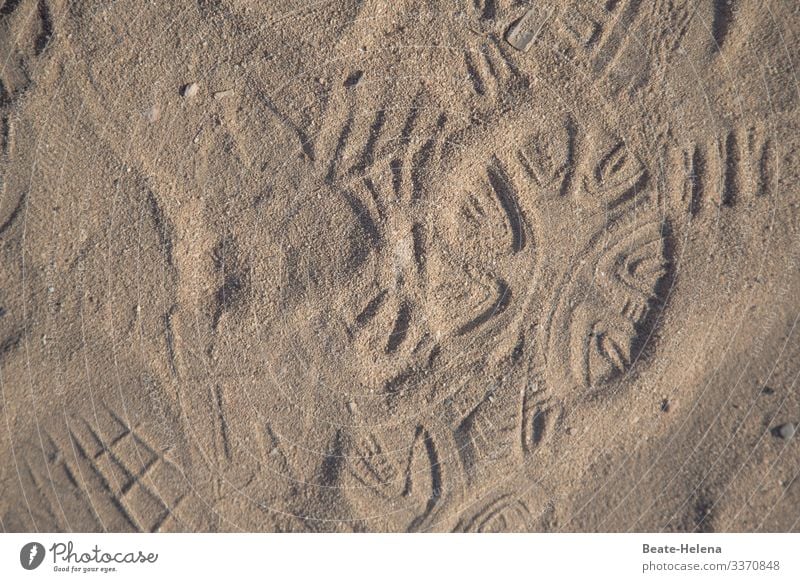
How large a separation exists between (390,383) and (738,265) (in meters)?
2.01

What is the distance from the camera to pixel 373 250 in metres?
3.32

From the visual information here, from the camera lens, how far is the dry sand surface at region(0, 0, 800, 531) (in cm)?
321

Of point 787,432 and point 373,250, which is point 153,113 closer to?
point 373,250

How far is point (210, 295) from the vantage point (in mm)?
3334
